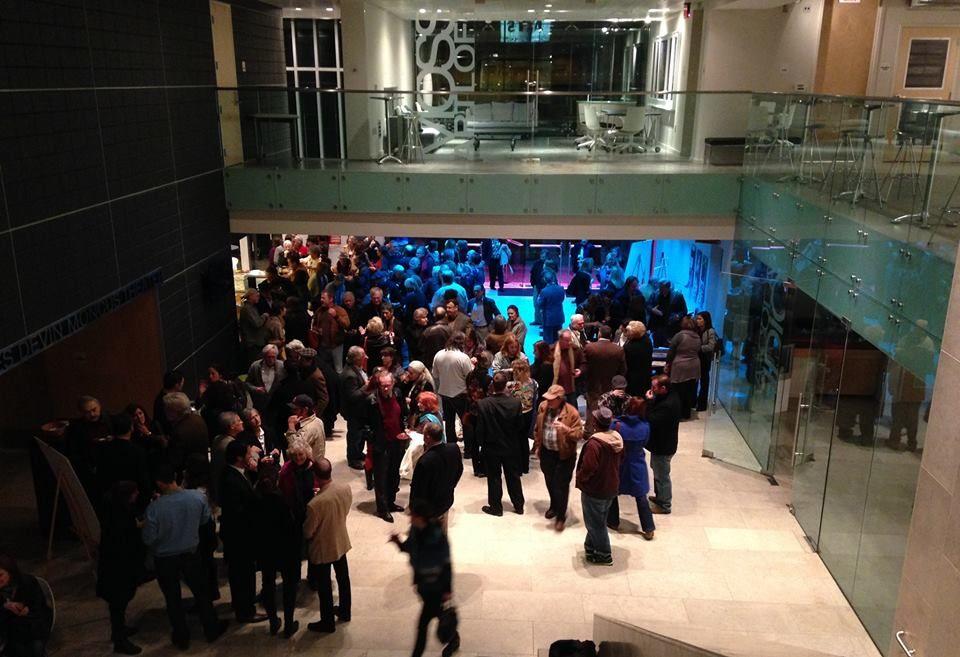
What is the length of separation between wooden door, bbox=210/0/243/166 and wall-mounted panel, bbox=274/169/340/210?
710 millimetres

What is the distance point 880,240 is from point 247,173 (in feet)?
27.3

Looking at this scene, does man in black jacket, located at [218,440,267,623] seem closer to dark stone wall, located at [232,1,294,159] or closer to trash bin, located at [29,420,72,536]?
trash bin, located at [29,420,72,536]

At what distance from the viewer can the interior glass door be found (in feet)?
22.7

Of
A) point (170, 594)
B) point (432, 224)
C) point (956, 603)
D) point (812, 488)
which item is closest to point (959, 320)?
point (956, 603)

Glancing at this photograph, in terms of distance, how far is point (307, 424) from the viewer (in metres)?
6.48

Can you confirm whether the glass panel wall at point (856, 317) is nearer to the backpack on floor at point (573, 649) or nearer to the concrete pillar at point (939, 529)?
the concrete pillar at point (939, 529)

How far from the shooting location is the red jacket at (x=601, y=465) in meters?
6.16

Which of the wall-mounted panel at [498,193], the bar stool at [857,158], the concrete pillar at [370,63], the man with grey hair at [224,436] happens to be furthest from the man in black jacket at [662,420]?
the concrete pillar at [370,63]

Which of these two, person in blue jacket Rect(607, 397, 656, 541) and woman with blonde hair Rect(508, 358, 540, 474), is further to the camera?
woman with blonde hair Rect(508, 358, 540, 474)

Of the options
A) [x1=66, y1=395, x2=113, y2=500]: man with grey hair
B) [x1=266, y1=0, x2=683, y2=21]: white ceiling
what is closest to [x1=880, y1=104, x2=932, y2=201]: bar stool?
[x1=66, y1=395, x2=113, y2=500]: man with grey hair

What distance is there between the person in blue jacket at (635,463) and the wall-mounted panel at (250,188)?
Result: 21.8ft

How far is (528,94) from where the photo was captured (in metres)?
11.2

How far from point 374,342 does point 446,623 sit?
4.44m

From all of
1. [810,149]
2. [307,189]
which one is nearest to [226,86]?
[307,189]
